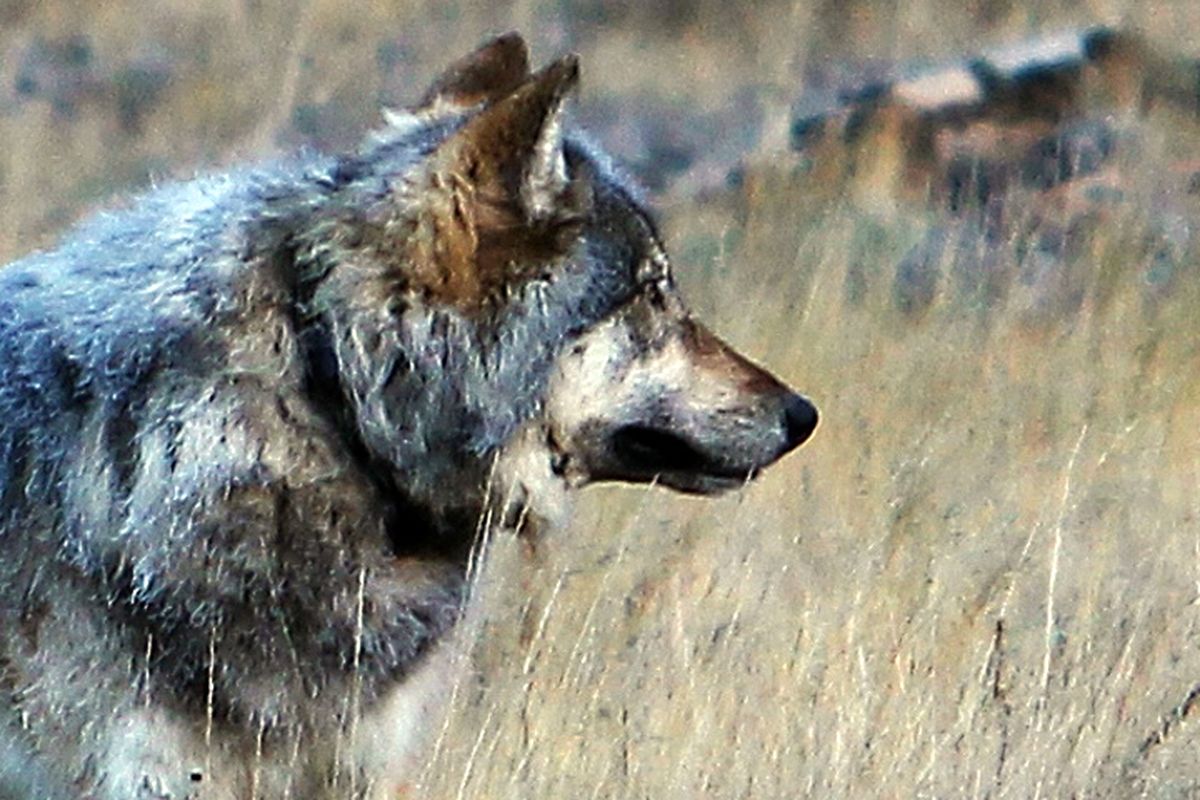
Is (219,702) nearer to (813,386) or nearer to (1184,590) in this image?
(1184,590)

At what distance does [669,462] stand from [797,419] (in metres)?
0.25

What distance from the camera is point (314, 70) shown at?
13.2 meters

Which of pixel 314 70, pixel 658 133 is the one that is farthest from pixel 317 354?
pixel 314 70

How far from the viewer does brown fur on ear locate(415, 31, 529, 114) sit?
13.3 feet

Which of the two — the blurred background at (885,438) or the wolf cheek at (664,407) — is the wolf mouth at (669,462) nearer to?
the wolf cheek at (664,407)

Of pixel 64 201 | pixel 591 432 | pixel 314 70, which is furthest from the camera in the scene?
pixel 314 70

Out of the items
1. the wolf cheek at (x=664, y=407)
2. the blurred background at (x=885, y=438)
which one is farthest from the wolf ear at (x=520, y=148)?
the blurred background at (x=885, y=438)

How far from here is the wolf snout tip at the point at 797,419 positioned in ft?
12.7

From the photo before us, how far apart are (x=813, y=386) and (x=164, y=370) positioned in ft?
11.4

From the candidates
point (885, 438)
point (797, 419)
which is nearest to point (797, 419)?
point (797, 419)

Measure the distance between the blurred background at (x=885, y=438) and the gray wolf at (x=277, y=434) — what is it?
0.36 meters

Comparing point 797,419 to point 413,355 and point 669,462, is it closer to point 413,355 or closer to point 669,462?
point 669,462

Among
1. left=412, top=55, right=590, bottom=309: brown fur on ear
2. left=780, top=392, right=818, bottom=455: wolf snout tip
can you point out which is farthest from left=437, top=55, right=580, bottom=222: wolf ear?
left=780, top=392, right=818, bottom=455: wolf snout tip

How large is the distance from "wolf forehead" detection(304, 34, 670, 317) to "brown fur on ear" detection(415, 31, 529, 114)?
0.31 m
